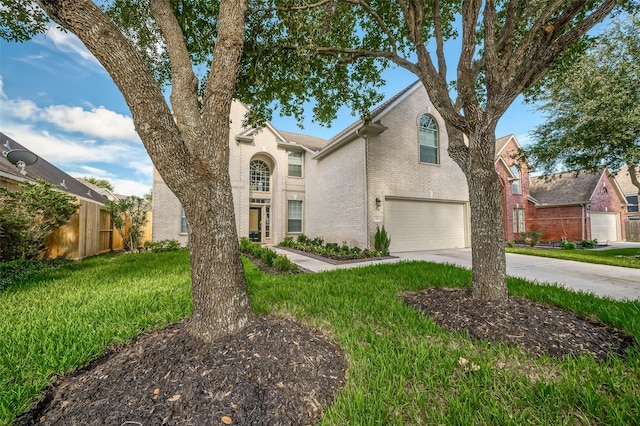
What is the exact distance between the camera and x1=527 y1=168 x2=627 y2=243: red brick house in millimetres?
16219

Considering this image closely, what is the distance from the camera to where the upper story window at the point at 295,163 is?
15.1m

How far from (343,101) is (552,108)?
907 cm

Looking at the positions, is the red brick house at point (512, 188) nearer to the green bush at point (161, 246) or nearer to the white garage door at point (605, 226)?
the white garage door at point (605, 226)

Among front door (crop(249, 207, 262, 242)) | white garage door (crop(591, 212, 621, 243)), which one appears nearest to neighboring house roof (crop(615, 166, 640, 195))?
white garage door (crop(591, 212, 621, 243))

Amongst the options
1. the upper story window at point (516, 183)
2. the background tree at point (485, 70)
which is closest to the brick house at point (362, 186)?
the background tree at point (485, 70)

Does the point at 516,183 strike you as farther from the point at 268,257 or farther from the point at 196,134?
the point at 196,134

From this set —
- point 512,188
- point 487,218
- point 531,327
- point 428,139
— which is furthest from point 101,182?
point 512,188

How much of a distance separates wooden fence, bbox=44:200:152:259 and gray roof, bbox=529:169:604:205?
23425 mm

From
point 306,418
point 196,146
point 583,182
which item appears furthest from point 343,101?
point 583,182

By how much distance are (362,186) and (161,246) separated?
30.3 feet

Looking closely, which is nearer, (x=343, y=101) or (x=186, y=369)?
(x=186, y=369)

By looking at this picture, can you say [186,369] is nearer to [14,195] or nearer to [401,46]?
[401,46]

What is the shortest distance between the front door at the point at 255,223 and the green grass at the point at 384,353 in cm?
953

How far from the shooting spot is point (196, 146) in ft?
7.80
